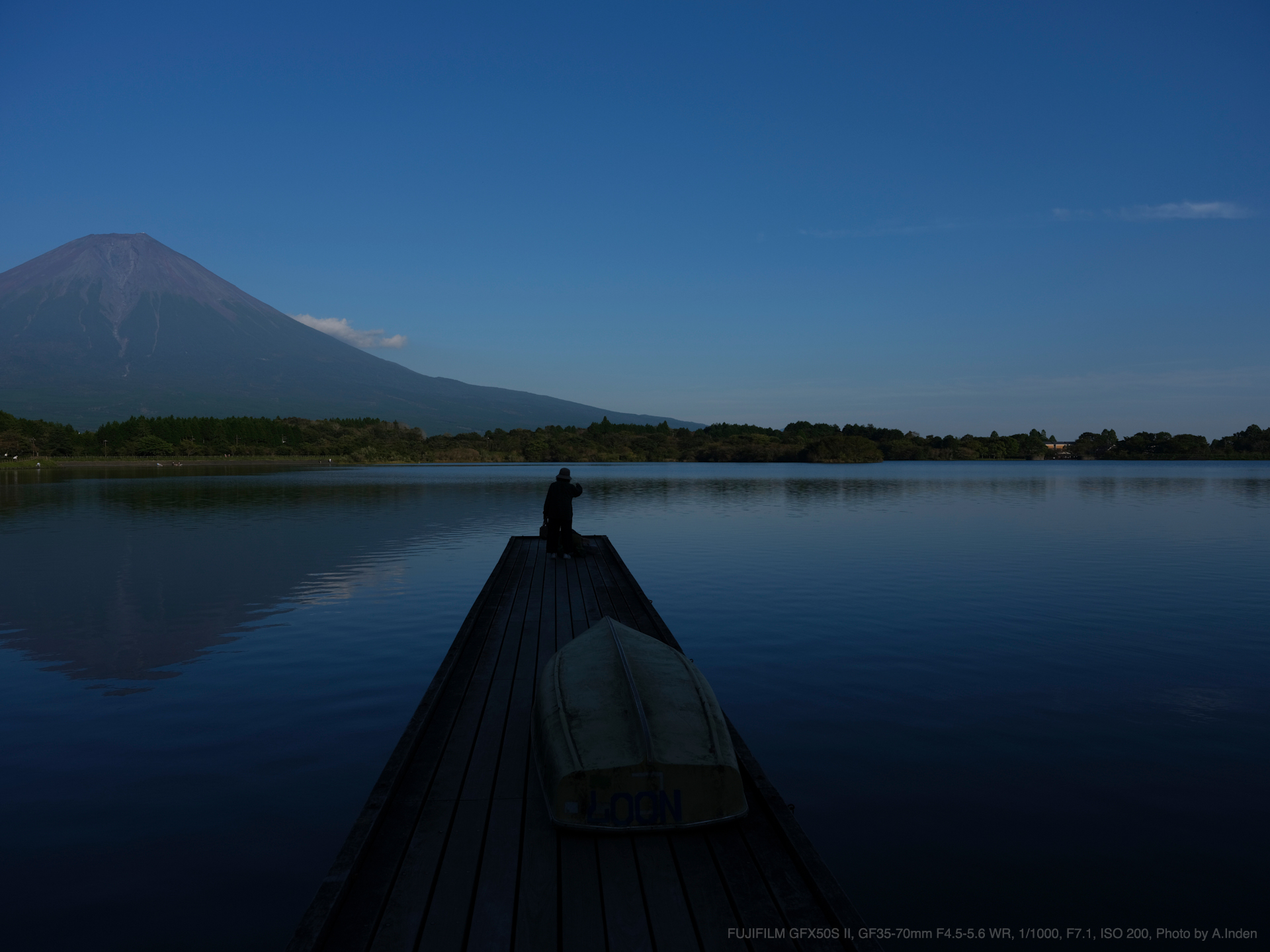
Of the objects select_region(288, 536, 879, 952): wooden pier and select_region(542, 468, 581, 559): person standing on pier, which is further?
select_region(542, 468, 581, 559): person standing on pier

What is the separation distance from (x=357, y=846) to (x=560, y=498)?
42.7ft

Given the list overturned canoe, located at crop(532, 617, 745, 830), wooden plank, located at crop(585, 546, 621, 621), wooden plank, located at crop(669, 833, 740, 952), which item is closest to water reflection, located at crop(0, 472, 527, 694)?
wooden plank, located at crop(585, 546, 621, 621)

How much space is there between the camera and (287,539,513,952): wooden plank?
159 inches

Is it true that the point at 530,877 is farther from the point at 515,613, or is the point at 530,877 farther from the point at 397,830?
the point at 515,613

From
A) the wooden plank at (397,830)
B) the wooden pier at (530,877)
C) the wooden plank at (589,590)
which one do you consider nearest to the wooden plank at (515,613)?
the wooden plank at (397,830)

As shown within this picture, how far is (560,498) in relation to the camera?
17.7m

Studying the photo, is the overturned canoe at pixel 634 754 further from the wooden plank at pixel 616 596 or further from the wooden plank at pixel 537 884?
the wooden plank at pixel 616 596

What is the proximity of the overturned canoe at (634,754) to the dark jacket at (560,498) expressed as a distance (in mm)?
10979

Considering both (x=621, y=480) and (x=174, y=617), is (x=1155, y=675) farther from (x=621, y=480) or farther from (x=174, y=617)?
(x=621, y=480)

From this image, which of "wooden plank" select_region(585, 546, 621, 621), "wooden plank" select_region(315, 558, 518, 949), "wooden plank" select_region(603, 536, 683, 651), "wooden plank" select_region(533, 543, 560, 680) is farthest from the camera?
"wooden plank" select_region(585, 546, 621, 621)

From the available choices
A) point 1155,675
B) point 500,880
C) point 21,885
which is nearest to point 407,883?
point 500,880

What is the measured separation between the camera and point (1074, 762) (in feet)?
27.7

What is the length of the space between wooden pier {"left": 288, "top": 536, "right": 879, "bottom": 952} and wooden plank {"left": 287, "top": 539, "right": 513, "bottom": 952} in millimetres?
12

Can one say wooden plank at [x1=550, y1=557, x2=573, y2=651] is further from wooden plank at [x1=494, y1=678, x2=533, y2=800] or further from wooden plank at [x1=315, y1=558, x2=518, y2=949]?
wooden plank at [x1=315, y1=558, x2=518, y2=949]
